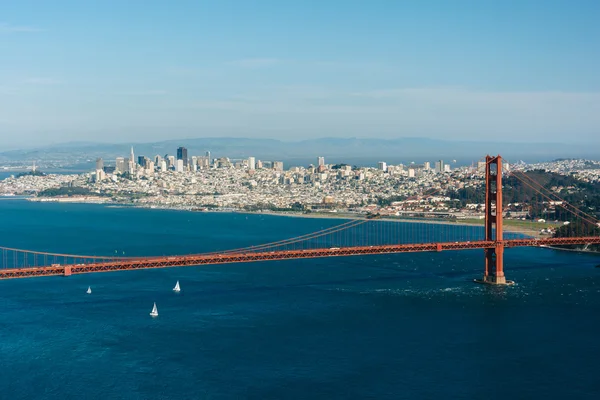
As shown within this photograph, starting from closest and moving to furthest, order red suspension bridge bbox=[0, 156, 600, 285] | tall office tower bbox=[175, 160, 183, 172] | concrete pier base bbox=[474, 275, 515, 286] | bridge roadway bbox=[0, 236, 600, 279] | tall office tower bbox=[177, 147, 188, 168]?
bridge roadway bbox=[0, 236, 600, 279], red suspension bridge bbox=[0, 156, 600, 285], concrete pier base bbox=[474, 275, 515, 286], tall office tower bbox=[175, 160, 183, 172], tall office tower bbox=[177, 147, 188, 168]

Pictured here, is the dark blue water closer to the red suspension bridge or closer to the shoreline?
the red suspension bridge

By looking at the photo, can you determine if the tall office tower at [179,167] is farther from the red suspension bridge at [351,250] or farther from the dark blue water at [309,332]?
the dark blue water at [309,332]

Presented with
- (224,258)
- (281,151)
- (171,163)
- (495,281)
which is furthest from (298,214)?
(281,151)

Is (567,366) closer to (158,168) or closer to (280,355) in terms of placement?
(280,355)

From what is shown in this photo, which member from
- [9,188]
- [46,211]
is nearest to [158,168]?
[9,188]

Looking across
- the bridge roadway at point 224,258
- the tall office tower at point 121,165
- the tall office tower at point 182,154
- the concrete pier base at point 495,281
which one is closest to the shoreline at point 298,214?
the concrete pier base at point 495,281

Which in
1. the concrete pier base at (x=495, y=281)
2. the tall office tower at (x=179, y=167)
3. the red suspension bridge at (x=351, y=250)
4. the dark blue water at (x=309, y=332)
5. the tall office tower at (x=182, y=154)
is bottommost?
the dark blue water at (x=309, y=332)

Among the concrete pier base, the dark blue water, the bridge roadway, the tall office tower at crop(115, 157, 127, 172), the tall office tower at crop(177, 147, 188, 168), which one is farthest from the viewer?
the tall office tower at crop(177, 147, 188, 168)

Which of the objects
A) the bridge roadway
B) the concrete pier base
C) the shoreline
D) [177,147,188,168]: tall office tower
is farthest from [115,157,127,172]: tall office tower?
the concrete pier base

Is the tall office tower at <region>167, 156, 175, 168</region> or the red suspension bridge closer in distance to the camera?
the red suspension bridge
